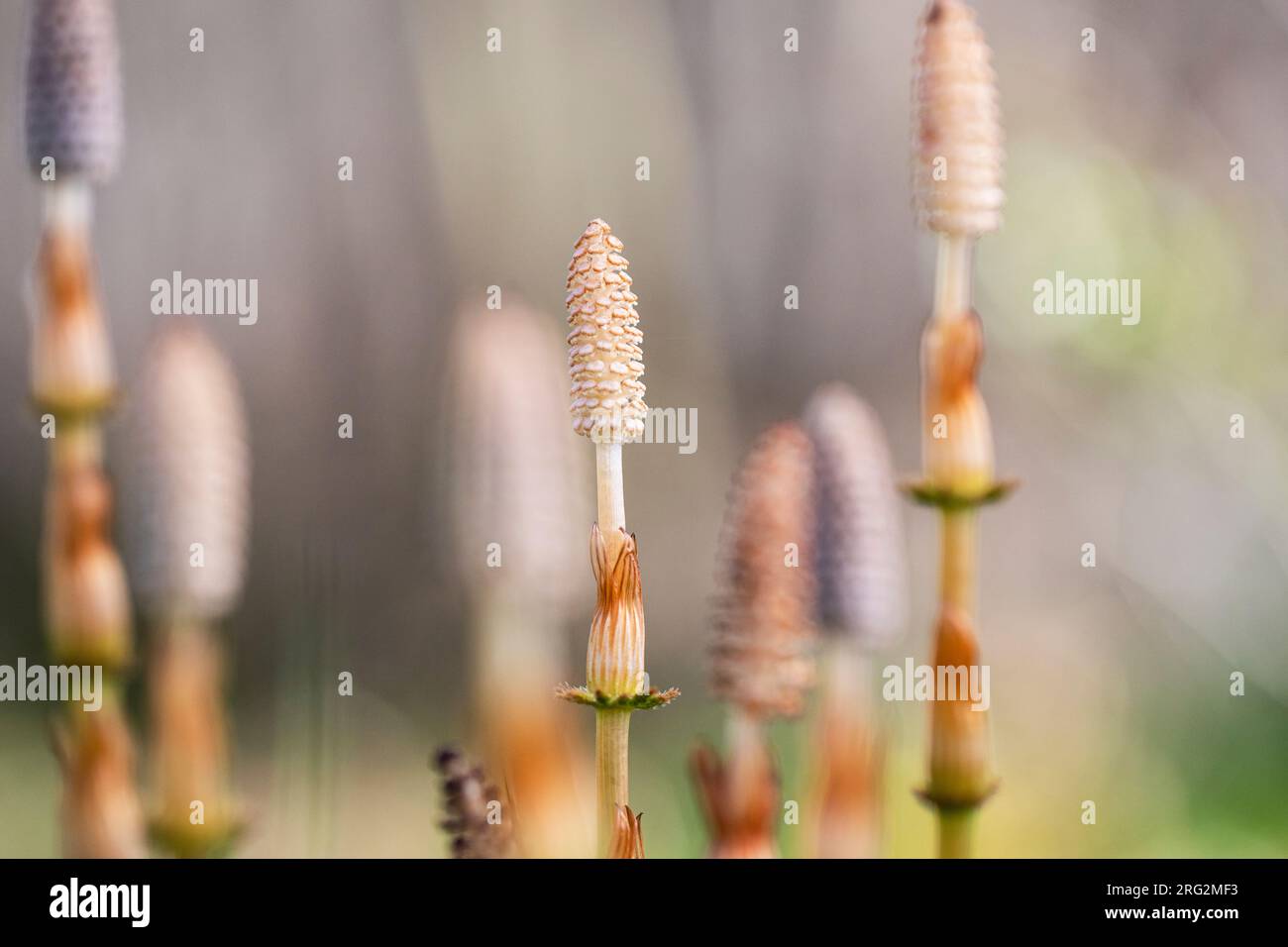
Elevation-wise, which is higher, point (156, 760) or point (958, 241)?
point (958, 241)

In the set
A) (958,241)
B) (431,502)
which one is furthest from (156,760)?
(958,241)

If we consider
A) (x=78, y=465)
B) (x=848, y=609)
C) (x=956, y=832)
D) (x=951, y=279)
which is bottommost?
(x=956, y=832)

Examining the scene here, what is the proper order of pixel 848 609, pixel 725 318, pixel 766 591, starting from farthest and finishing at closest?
1. pixel 725 318
2. pixel 848 609
3. pixel 766 591

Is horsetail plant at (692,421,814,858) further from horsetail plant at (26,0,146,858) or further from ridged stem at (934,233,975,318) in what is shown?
horsetail plant at (26,0,146,858)

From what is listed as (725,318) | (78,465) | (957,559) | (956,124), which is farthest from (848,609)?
(78,465)

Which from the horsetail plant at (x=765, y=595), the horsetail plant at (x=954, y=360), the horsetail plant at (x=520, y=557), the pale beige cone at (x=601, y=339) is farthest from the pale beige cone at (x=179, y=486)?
the horsetail plant at (x=954, y=360)

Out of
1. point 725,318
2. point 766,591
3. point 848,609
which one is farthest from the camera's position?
point 725,318

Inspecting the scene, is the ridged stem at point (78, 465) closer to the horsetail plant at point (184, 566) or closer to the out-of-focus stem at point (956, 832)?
the horsetail plant at point (184, 566)

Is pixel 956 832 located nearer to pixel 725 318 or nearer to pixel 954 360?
pixel 954 360

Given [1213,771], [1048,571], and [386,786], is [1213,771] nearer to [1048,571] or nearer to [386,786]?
[1048,571]
